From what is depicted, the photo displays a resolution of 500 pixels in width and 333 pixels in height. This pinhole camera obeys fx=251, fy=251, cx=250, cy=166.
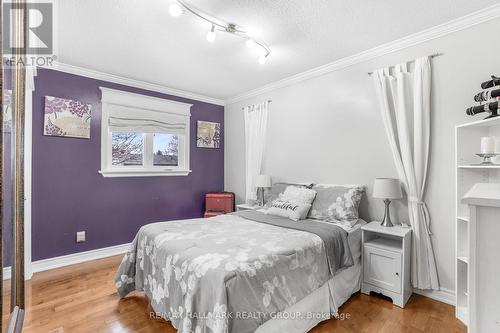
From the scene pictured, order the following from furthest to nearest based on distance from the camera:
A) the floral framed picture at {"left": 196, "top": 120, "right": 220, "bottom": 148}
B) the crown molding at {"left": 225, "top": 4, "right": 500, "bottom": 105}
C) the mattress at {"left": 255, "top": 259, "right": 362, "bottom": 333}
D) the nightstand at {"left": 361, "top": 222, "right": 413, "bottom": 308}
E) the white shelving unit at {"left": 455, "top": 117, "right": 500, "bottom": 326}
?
the floral framed picture at {"left": 196, "top": 120, "right": 220, "bottom": 148} < the nightstand at {"left": 361, "top": 222, "right": 413, "bottom": 308} < the crown molding at {"left": 225, "top": 4, "right": 500, "bottom": 105} < the white shelving unit at {"left": 455, "top": 117, "right": 500, "bottom": 326} < the mattress at {"left": 255, "top": 259, "right": 362, "bottom": 333}

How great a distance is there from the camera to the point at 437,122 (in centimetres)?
244

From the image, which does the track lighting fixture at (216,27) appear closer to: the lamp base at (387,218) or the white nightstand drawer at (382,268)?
the lamp base at (387,218)

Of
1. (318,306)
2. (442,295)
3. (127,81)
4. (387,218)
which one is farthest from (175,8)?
(442,295)

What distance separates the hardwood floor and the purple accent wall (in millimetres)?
686

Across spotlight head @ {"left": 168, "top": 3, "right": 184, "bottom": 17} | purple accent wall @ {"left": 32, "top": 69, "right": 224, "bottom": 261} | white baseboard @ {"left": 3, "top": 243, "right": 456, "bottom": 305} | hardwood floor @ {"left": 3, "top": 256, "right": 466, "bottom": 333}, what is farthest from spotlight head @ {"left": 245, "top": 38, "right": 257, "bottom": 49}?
white baseboard @ {"left": 3, "top": 243, "right": 456, "bottom": 305}

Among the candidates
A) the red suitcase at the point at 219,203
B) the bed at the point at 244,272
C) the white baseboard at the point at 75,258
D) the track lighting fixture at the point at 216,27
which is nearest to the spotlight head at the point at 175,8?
the track lighting fixture at the point at 216,27

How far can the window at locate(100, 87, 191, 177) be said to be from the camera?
3.59 metres

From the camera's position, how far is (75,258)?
3.29 m

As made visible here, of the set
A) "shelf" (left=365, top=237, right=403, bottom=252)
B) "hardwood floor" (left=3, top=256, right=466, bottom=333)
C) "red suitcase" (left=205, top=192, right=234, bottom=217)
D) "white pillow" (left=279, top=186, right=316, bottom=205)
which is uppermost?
"white pillow" (left=279, top=186, right=316, bottom=205)

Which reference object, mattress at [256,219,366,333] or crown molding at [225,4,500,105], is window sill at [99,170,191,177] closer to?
crown molding at [225,4,500,105]

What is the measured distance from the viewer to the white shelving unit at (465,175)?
78.2 inches

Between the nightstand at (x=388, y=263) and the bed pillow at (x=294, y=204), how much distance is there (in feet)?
2.09

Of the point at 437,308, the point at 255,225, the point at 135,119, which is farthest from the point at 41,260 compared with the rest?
the point at 437,308

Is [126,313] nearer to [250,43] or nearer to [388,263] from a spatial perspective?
[388,263]
